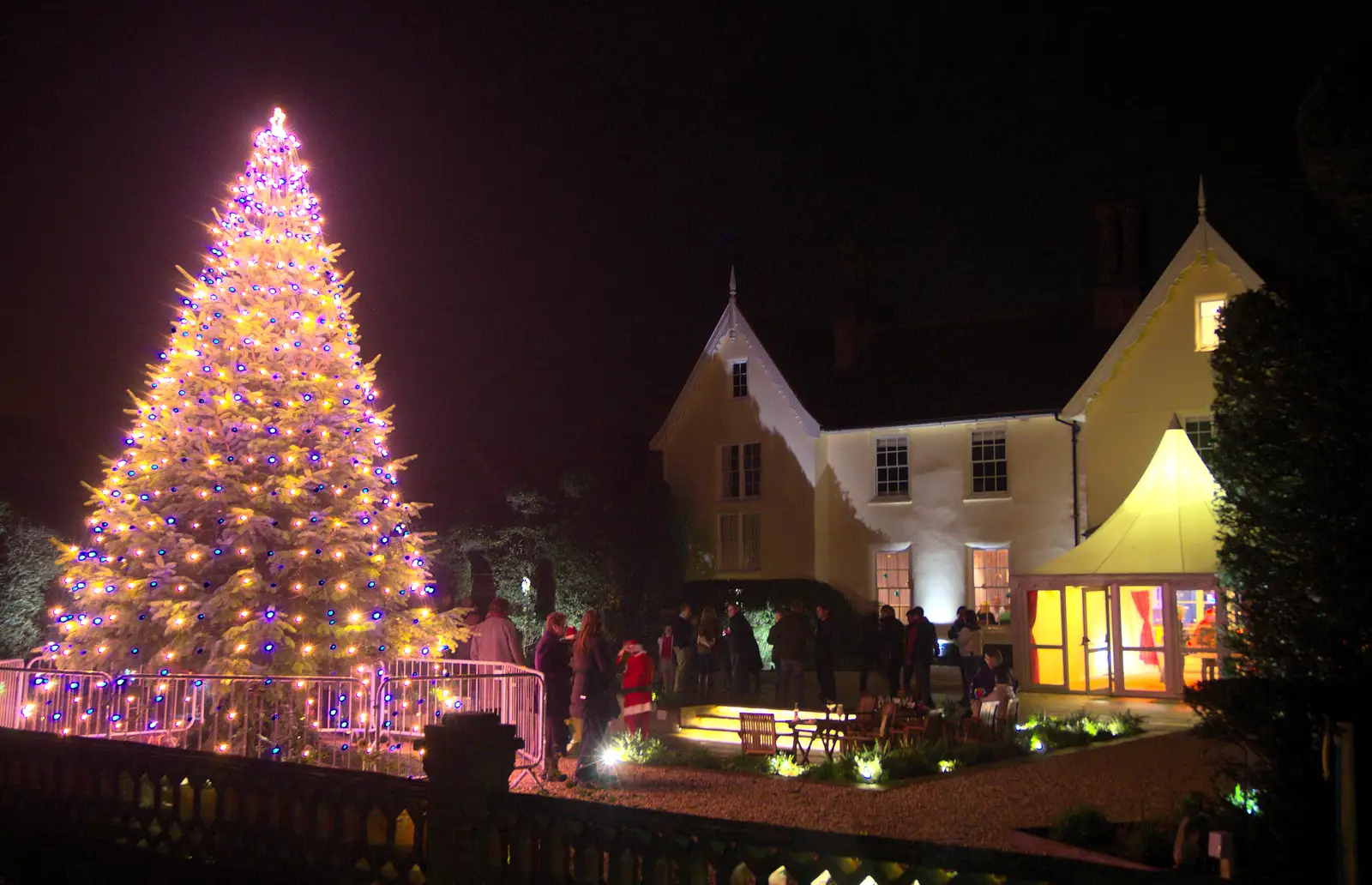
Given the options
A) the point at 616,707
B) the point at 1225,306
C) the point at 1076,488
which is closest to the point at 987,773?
the point at 616,707

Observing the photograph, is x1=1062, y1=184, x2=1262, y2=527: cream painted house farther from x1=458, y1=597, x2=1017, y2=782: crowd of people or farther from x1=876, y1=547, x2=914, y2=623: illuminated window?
x1=458, y1=597, x2=1017, y2=782: crowd of people

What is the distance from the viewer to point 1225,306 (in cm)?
903

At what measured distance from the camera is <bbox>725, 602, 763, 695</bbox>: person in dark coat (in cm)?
2236

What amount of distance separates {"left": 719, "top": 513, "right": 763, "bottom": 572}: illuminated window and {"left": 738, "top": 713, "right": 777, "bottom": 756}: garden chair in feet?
58.6

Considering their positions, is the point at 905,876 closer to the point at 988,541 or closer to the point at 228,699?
the point at 228,699

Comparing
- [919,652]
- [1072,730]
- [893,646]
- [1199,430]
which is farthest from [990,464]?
[1072,730]

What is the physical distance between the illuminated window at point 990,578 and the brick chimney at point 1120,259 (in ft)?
21.0

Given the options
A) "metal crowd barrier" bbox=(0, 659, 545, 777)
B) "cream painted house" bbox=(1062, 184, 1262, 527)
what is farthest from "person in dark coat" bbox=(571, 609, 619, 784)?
"cream painted house" bbox=(1062, 184, 1262, 527)

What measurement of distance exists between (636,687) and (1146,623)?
9787 millimetres

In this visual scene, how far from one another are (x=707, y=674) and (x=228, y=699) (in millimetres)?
11703

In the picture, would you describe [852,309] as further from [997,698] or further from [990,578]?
[997,698]

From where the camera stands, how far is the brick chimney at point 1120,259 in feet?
97.9

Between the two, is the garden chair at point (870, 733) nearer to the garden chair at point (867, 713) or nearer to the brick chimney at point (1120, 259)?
the garden chair at point (867, 713)

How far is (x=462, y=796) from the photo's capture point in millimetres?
7328
